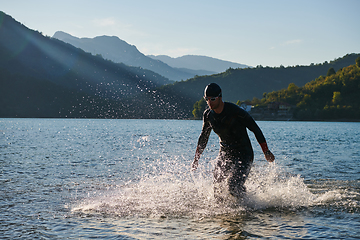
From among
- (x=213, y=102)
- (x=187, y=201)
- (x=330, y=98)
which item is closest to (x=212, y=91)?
(x=213, y=102)

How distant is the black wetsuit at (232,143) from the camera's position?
23.0ft

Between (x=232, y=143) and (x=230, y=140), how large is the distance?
8cm

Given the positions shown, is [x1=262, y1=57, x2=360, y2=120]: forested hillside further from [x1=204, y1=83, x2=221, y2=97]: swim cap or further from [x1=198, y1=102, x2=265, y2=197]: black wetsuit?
[x1=204, y1=83, x2=221, y2=97]: swim cap

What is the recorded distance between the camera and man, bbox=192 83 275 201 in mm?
6977

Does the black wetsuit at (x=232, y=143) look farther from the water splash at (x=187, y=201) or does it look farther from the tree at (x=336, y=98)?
the tree at (x=336, y=98)

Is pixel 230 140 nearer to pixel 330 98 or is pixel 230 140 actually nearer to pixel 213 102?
pixel 213 102

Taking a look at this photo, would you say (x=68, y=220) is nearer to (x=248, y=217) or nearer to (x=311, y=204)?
(x=248, y=217)

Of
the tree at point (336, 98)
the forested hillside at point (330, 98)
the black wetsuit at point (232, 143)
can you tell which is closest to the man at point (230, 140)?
the black wetsuit at point (232, 143)

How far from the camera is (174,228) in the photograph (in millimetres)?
6566

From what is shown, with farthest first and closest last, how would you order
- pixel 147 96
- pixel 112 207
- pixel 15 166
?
pixel 147 96 → pixel 15 166 → pixel 112 207

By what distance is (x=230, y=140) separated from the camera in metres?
7.24

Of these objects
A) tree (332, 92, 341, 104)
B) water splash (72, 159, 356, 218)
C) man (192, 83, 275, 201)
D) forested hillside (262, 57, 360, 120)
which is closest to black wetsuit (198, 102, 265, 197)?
man (192, 83, 275, 201)

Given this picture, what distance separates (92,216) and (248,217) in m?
3.34

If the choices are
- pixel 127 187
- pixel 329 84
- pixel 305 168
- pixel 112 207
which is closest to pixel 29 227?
pixel 112 207
